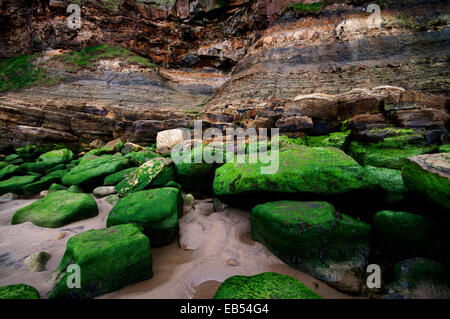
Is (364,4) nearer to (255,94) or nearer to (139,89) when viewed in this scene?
(255,94)

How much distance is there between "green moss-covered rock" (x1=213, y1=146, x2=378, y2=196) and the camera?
7.17 ft

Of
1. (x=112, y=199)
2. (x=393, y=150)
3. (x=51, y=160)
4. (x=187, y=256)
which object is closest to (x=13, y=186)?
(x=51, y=160)

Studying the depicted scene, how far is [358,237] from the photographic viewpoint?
182 centimetres

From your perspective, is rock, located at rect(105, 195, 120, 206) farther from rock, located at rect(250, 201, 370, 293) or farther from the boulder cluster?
rock, located at rect(250, 201, 370, 293)

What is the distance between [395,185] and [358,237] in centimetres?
108

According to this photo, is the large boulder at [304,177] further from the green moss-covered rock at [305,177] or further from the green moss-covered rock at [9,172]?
the green moss-covered rock at [9,172]

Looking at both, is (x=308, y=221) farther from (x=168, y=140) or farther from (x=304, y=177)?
(x=168, y=140)

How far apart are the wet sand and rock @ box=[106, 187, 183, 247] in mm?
162

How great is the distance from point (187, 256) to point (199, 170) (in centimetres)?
163

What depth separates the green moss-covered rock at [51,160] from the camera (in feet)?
17.3

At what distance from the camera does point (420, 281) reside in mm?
1434

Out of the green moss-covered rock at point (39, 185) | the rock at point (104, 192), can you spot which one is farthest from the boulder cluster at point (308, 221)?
the green moss-covered rock at point (39, 185)

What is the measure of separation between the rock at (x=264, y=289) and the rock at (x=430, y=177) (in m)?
1.40

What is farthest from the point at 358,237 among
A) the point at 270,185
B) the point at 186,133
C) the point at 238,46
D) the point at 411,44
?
the point at 238,46
